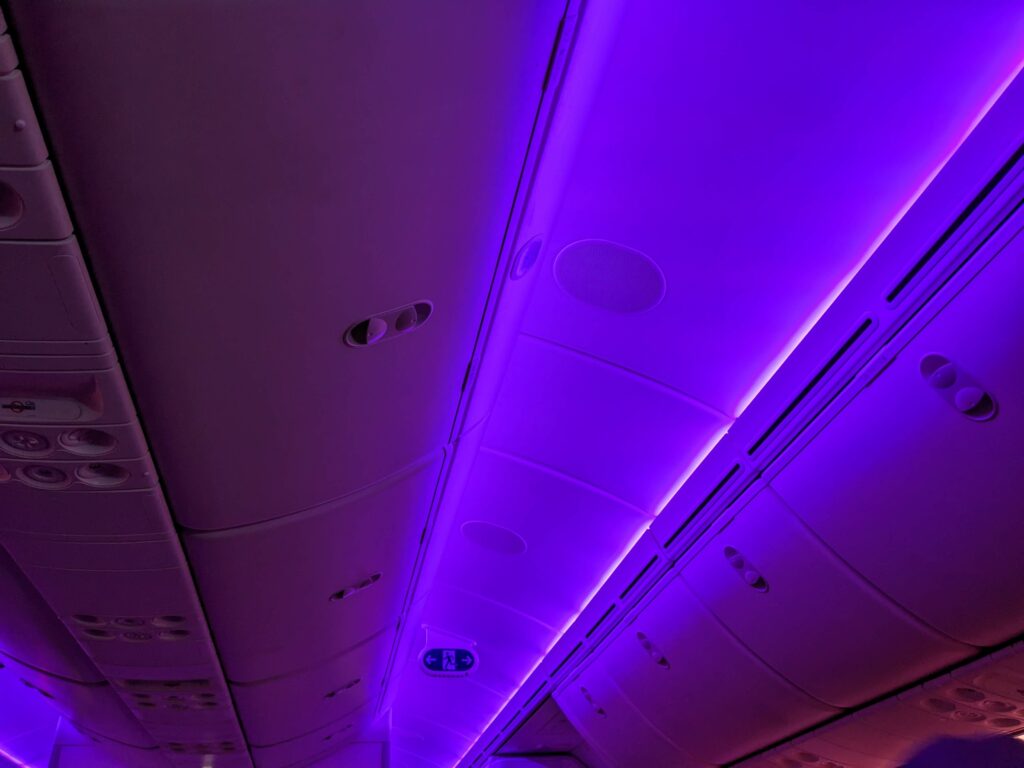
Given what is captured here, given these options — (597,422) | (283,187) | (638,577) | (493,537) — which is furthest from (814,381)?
(493,537)

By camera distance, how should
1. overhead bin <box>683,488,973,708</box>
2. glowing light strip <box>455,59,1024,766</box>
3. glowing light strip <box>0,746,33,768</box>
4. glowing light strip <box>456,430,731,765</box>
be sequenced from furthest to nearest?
glowing light strip <box>0,746,33,768</box>, glowing light strip <box>456,430,731,765</box>, overhead bin <box>683,488,973,708</box>, glowing light strip <box>455,59,1024,766</box>

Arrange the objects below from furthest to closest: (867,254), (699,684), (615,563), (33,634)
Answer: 1. (615,563)
2. (699,684)
3. (33,634)
4. (867,254)

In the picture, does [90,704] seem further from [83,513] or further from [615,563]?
[615,563]

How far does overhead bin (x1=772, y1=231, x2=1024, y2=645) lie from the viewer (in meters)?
2.44

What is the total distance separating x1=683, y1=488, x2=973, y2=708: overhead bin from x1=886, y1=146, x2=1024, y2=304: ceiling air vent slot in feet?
4.47

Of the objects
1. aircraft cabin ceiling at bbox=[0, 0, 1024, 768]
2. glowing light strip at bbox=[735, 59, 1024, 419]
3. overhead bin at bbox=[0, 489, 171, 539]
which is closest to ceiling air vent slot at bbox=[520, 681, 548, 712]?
aircraft cabin ceiling at bbox=[0, 0, 1024, 768]

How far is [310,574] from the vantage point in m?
3.76

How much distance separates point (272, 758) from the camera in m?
7.64

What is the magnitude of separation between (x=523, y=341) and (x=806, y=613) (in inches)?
86.4

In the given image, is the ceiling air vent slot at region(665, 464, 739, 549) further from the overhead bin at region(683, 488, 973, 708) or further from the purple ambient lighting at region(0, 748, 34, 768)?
the purple ambient lighting at region(0, 748, 34, 768)

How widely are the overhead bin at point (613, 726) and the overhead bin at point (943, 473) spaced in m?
4.31

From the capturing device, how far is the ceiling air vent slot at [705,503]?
13.3ft

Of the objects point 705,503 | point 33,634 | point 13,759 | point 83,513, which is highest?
point 13,759

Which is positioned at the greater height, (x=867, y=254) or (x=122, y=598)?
(x=122, y=598)
